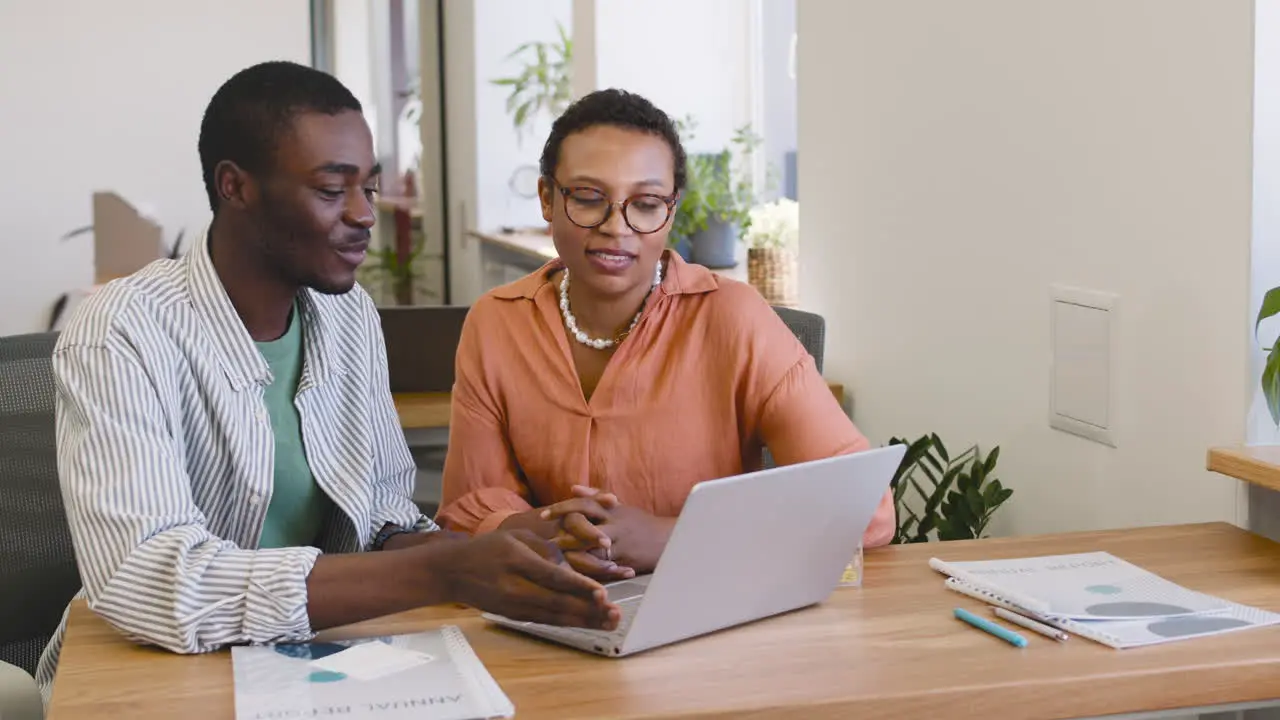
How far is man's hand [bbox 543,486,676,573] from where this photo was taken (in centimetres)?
140

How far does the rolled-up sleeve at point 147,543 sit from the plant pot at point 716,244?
102 inches

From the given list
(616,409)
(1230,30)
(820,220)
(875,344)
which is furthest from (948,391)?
(616,409)

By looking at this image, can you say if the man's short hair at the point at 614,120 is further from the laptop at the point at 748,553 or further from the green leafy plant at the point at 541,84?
the green leafy plant at the point at 541,84

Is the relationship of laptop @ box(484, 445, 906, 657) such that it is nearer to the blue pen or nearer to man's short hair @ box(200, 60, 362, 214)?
the blue pen

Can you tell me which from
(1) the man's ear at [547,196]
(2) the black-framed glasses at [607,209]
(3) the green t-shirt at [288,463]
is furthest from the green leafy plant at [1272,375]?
(3) the green t-shirt at [288,463]

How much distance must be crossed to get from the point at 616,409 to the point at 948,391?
1.07m

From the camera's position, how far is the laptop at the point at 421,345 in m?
3.03

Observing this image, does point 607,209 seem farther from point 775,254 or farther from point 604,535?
point 775,254

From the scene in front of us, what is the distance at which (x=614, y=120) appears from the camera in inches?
66.2

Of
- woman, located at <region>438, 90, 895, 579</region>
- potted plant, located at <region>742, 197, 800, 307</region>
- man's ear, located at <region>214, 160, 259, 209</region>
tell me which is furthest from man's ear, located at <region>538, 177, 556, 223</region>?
potted plant, located at <region>742, 197, 800, 307</region>

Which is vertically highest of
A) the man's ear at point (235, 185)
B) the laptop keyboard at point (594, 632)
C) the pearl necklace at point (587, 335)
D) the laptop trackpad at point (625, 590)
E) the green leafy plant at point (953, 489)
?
the man's ear at point (235, 185)

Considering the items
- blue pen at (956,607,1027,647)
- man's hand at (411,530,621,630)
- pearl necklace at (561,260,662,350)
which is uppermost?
pearl necklace at (561,260,662,350)

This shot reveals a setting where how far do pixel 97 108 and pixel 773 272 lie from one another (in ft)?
8.64

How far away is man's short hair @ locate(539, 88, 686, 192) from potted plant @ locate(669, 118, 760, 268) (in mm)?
2077
